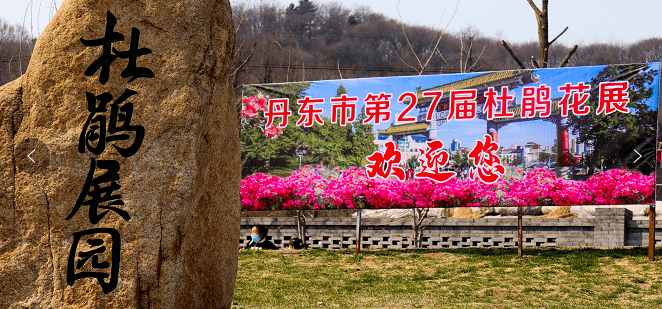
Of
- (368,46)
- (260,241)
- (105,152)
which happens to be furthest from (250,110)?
(368,46)

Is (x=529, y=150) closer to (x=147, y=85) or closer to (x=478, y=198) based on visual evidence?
(x=478, y=198)

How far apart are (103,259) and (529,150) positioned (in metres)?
5.71

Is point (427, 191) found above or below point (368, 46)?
below

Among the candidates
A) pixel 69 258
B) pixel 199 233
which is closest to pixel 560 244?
pixel 199 233

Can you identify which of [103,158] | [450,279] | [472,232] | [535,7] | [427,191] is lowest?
[450,279]

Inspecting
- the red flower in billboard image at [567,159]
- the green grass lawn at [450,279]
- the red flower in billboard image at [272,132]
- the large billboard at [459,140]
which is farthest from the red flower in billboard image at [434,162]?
the red flower in billboard image at [272,132]

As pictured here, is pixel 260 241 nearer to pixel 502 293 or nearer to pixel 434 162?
pixel 434 162

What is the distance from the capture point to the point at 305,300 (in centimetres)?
596

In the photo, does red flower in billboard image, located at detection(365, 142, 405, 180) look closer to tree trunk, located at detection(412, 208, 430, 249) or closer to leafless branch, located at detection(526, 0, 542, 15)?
tree trunk, located at detection(412, 208, 430, 249)

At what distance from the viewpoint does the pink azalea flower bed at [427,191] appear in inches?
285

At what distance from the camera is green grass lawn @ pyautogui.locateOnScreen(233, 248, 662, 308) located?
585 centimetres

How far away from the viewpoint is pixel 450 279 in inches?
274

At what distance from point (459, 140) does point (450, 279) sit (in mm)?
1866

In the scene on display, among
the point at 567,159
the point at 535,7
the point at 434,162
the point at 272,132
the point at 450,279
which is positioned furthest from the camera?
the point at 535,7
